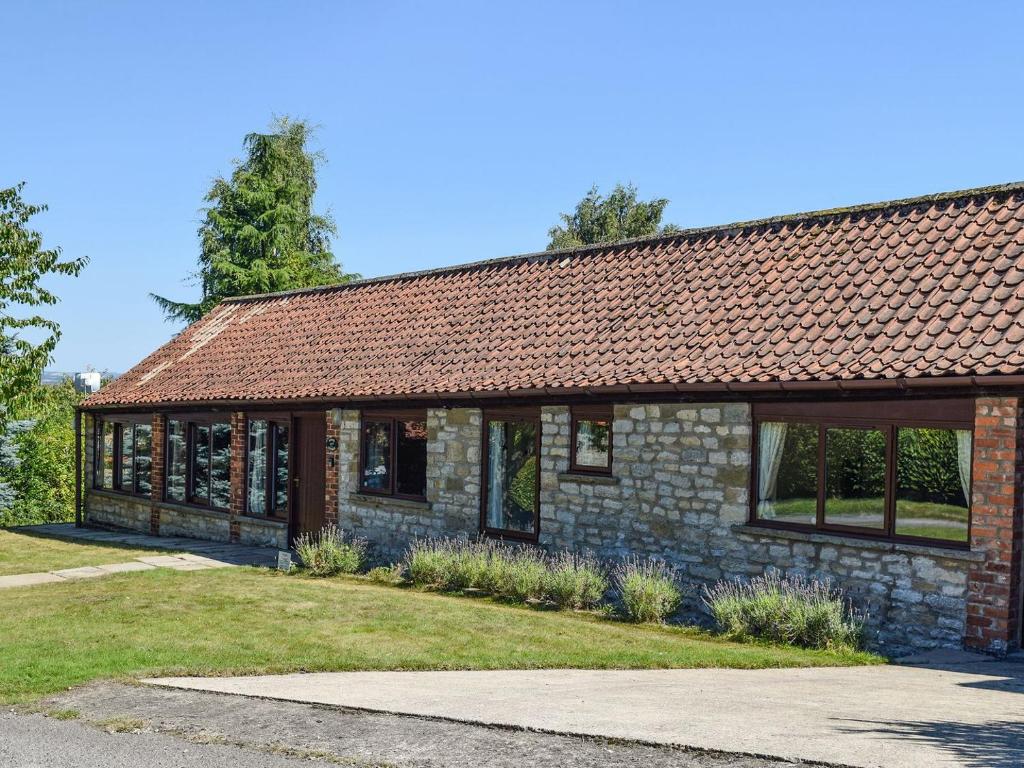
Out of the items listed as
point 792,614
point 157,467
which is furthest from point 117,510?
point 792,614

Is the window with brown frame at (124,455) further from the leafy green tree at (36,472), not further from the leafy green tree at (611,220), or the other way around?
the leafy green tree at (611,220)

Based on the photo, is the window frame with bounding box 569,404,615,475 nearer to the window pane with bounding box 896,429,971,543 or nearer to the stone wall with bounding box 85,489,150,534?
the window pane with bounding box 896,429,971,543

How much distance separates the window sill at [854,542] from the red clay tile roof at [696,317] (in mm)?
1687

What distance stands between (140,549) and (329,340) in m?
5.05

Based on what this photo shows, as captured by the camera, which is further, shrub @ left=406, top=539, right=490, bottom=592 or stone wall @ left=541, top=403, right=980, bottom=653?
shrub @ left=406, top=539, right=490, bottom=592

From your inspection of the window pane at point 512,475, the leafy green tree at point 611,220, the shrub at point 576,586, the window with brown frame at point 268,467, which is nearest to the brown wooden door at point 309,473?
the window with brown frame at point 268,467

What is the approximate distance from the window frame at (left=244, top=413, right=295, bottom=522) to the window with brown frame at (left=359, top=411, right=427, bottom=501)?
1.99 meters

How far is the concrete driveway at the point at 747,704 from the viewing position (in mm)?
6156

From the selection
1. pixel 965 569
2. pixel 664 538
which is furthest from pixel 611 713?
pixel 664 538

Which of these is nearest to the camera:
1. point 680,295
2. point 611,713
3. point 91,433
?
point 611,713

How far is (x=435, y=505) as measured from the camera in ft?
50.6

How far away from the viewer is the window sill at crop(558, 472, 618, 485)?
13.1 m

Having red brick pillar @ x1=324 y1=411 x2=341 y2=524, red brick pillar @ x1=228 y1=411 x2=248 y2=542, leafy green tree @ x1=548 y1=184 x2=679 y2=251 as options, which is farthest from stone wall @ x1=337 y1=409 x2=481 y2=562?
leafy green tree @ x1=548 y1=184 x2=679 y2=251

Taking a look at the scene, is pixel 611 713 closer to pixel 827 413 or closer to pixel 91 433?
pixel 827 413
